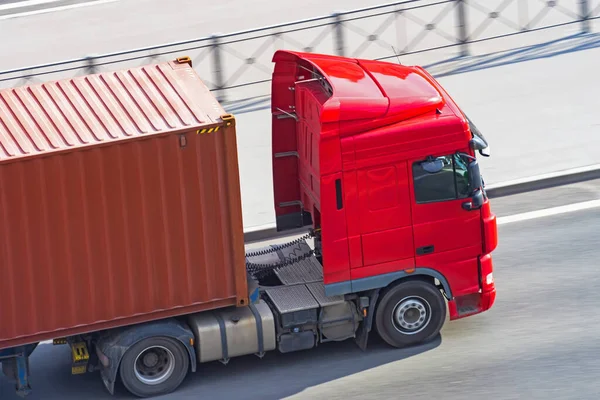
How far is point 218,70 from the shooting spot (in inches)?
725

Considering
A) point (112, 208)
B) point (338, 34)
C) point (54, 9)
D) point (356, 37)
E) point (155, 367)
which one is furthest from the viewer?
point (54, 9)

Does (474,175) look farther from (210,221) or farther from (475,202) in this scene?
(210,221)

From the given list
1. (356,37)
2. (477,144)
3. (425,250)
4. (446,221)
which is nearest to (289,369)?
A: (425,250)

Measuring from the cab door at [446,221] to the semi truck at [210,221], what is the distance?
0.05ft

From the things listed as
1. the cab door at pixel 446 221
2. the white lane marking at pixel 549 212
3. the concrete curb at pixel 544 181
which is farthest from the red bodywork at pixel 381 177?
the concrete curb at pixel 544 181

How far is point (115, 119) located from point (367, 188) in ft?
8.27

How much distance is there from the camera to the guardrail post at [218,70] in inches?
715

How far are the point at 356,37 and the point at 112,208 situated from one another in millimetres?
10436

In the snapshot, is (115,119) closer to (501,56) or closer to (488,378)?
(488,378)

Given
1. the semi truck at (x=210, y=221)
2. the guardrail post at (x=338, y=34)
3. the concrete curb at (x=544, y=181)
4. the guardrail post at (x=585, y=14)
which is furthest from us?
the guardrail post at (x=585, y=14)

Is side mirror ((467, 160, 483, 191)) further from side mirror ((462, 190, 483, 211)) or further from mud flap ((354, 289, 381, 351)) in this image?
mud flap ((354, 289, 381, 351))

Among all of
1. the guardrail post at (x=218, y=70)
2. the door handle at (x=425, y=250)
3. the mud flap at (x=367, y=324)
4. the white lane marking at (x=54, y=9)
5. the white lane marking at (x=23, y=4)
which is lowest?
the mud flap at (x=367, y=324)

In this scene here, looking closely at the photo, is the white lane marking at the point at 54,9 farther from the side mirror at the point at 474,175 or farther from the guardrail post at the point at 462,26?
the side mirror at the point at 474,175

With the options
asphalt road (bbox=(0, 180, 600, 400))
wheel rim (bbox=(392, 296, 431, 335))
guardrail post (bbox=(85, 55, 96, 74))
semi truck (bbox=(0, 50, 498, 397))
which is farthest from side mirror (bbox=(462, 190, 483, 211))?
guardrail post (bbox=(85, 55, 96, 74))
